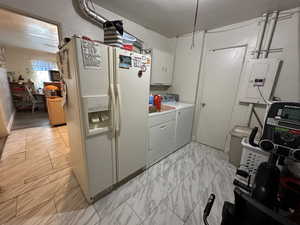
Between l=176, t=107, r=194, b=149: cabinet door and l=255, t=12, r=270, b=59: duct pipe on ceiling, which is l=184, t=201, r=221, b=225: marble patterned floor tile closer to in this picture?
l=176, t=107, r=194, b=149: cabinet door

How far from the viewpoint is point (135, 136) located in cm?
172

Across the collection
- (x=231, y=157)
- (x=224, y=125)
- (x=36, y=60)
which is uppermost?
(x=36, y=60)

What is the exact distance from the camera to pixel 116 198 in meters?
1.56

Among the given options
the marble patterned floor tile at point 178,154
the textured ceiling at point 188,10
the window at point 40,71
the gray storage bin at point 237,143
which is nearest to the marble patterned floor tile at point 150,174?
the marble patterned floor tile at point 178,154

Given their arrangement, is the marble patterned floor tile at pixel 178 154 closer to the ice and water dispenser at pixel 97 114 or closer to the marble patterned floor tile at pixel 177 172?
the marble patterned floor tile at pixel 177 172

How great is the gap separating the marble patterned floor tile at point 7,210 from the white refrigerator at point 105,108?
0.73m

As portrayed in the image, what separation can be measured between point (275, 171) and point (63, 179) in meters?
2.49

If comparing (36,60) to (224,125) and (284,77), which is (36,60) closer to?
(224,125)

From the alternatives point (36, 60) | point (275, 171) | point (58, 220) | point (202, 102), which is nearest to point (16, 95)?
point (36, 60)

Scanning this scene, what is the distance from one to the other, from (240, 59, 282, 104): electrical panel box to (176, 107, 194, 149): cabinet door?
39.7 inches

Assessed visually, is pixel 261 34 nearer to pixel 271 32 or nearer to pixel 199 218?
pixel 271 32

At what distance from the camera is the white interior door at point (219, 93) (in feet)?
7.88

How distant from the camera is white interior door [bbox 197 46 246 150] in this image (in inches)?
94.5

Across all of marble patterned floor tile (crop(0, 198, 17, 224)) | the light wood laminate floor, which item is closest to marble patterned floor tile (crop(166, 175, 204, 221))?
the light wood laminate floor
